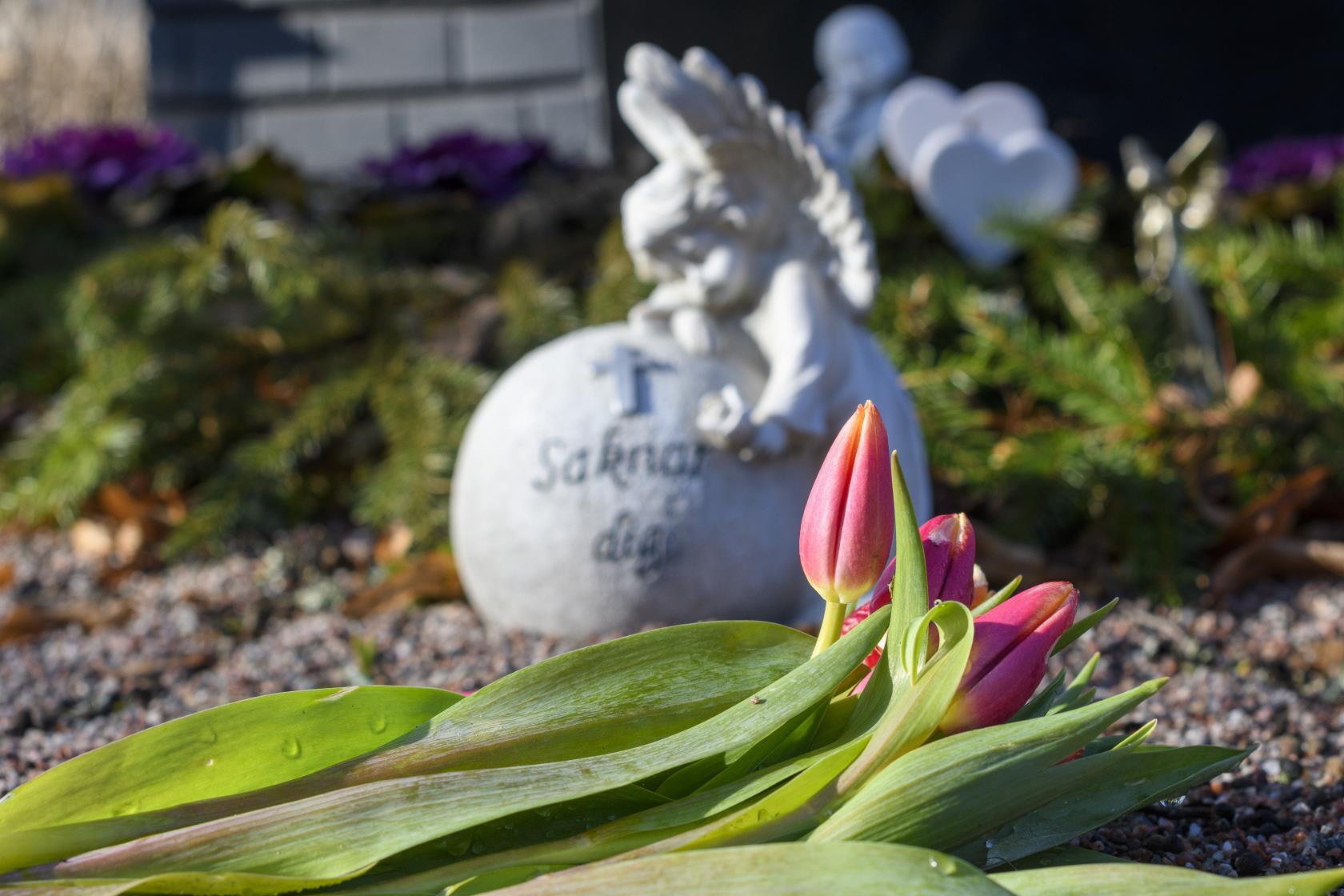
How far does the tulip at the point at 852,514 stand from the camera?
3.90 feet

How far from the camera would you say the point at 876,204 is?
433 cm

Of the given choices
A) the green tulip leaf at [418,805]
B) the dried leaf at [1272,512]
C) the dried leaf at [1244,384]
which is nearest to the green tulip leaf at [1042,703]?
the green tulip leaf at [418,805]

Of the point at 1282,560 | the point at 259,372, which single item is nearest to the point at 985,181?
the point at 1282,560

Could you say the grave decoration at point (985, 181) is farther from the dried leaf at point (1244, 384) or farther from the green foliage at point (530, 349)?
the dried leaf at point (1244, 384)

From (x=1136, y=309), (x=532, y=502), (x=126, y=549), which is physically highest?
(x=1136, y=309)

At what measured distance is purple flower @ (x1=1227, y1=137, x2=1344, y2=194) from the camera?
16.7 ft

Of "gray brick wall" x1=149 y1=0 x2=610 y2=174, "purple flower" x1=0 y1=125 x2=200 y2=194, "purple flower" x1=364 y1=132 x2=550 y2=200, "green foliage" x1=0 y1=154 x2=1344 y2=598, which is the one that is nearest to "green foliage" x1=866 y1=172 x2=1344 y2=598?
"green foliage" x1=0 y1=154 x2=1344 y2=598

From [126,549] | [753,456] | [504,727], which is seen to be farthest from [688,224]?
[126,549]

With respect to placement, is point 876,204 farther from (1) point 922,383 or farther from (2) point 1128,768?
(2) point 1128,768

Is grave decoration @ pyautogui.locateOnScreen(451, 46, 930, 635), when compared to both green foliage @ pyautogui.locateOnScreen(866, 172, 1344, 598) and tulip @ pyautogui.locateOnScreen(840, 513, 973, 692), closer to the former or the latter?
green foliage @ pyautogui.locateOnScreen(866, 172, 1344, 598)

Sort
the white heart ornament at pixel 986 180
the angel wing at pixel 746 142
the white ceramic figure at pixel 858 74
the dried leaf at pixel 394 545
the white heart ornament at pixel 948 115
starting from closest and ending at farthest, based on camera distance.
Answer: the angel wing at pixel 746 142
the dried leaf at pixel 394 545
the white heart ornament at pixel 986 180
the white heart ornament at pixel 948 115
the white ceramic figure at pixel 858 74

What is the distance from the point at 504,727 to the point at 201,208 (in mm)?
4307

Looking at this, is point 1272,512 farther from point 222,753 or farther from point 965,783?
point 222,753

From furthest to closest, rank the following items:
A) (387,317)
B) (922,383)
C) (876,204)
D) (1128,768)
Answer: (876,204)
(387,317)
(922,383)
(1128,768)
